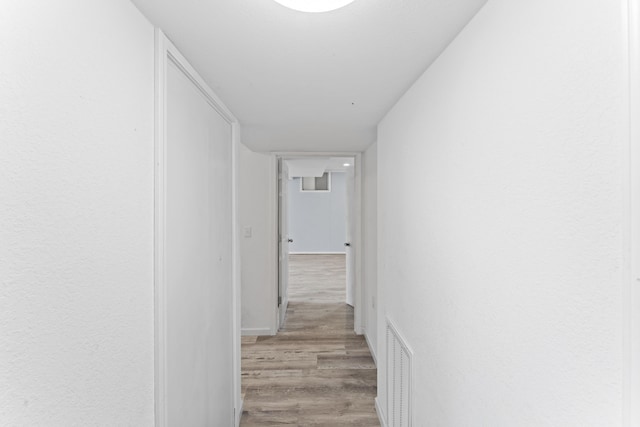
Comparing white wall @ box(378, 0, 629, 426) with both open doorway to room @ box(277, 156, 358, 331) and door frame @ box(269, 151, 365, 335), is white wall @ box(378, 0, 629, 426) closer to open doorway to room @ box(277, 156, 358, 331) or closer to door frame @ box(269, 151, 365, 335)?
door frame @ box(269, 151, 365, 335)

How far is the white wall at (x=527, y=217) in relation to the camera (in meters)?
0.62

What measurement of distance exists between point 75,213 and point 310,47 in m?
0.96

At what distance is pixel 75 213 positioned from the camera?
A: 790mm

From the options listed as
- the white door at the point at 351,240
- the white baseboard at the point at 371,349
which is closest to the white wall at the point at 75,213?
the white baseboard at the point at 371,349

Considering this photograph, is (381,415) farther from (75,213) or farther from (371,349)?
(75,213)

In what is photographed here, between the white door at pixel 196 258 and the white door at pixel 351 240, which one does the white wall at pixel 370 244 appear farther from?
the white door at pixel 196 258

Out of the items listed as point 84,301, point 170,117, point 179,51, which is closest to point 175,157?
point 170,117

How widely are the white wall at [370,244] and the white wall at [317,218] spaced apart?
20.2ft

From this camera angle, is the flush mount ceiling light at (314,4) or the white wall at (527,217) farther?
the flush mount ceiling light at (314,4)

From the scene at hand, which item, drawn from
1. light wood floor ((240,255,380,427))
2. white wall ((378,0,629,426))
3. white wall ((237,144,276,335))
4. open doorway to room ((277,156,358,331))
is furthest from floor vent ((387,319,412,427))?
open doorway to room ((277,156,358,331))

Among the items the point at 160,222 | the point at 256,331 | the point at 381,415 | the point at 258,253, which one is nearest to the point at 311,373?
the point at 381,415

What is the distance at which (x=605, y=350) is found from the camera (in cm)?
62

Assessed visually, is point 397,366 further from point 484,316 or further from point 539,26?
point 539,26

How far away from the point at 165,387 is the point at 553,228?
51.8 inches
